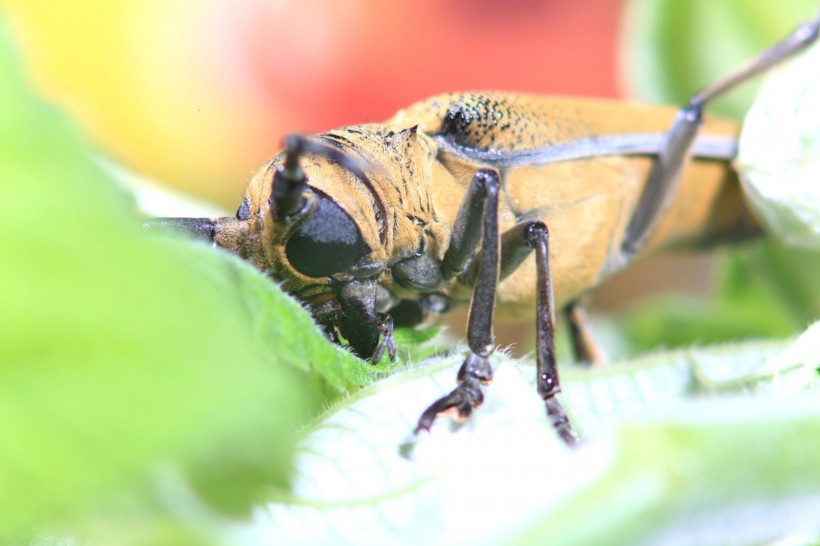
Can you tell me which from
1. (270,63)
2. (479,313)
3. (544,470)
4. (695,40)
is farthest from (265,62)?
(544,470)

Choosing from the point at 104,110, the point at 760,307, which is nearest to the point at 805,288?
the point at 760,307

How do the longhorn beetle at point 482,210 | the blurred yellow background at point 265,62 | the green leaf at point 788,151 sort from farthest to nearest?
the blurred yellow background at point 265,62, the green leaf at point 788,151, the longhorn beetle at point 482,210

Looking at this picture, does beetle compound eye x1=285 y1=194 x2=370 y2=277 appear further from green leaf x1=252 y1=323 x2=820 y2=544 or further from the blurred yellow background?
the blurred yellow background

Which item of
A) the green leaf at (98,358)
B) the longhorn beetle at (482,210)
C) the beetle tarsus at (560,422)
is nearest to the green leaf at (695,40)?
the longhorn beetle at (482,210)

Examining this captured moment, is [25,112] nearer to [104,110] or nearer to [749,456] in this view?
[749,456]

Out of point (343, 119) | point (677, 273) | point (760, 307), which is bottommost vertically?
point (760, 307)

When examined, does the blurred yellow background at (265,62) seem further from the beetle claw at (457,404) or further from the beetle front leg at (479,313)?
the beetle claw at (457,404)

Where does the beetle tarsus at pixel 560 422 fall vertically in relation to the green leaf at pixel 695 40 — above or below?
below
